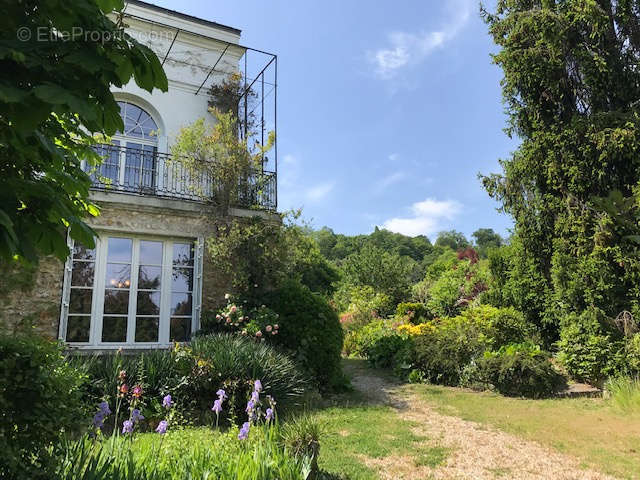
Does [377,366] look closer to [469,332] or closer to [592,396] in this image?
[469,332]

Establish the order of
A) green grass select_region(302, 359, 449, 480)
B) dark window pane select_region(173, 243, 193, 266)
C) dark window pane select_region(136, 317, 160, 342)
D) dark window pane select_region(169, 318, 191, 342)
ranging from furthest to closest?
dark window pane select_region(173, 243, 193, 266), dark window pane select_region(169, 318, 191, 342), dark window pane select_region(136, 317, 160, 342), green grass select_region(302, 359, 449, 480)

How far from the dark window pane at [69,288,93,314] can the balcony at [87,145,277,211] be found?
2214 mm

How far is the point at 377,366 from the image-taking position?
12047mm

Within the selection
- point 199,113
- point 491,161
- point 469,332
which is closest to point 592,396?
point 469,332

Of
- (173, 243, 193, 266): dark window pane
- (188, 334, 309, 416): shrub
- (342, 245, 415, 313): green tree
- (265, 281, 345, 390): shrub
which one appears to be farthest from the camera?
(342, 245, 415, 313): green tree

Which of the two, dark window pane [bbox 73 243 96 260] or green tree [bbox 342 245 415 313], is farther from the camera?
green tree [bbox 342 245 415 313]

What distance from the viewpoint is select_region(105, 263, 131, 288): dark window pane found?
8.47 metres

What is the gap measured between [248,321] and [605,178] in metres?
9.12

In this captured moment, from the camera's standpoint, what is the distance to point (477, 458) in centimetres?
509

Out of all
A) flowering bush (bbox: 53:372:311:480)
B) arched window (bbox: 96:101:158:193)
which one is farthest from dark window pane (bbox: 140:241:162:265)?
flowering bush (bbox: 53:372:311:480)

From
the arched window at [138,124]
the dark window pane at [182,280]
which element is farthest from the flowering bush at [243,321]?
the arched window at [138,124]

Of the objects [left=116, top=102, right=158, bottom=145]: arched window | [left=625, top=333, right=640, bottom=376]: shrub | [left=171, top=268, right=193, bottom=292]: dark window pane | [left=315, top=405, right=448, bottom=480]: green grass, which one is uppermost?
[left=116, top=102, right=158, bottom=145]: arched window

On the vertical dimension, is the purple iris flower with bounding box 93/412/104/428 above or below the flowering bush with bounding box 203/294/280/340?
below

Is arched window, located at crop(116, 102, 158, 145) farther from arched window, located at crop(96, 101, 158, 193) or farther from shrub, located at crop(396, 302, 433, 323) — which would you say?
shrub, located at crop(396, 302, 433, 323)
